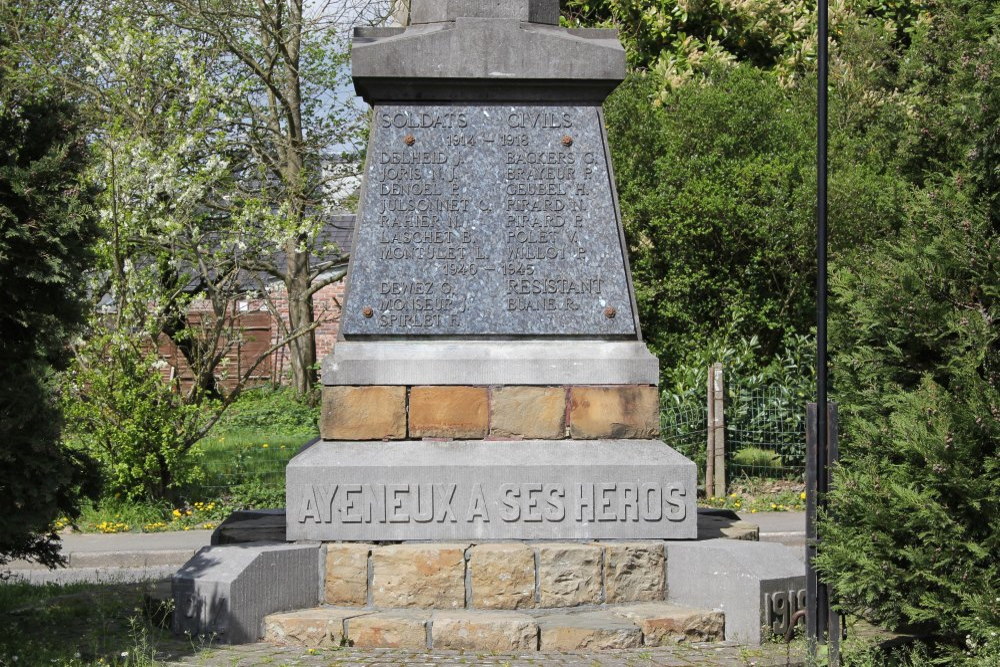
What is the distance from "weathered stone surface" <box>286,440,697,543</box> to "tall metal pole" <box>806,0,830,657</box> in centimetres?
116

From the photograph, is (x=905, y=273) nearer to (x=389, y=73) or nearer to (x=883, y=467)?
(x=883, y=467)

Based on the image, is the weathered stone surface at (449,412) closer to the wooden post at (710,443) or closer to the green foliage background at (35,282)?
the green foliage background at (35,282)

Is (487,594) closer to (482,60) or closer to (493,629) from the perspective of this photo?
(493,629)

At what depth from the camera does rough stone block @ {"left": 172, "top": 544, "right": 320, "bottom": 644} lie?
18.7 ft

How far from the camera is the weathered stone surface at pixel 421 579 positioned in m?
5.95

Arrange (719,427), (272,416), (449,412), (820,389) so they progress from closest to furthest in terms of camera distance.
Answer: (820,389) < (449,412) < (719,427) < (272,416)

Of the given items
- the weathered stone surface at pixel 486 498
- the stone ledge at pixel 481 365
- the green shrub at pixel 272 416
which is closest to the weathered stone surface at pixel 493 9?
the stone ledge at pixel 481 365

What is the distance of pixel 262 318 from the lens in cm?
2611

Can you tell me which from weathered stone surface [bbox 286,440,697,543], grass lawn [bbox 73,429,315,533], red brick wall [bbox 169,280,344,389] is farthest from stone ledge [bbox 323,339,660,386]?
red brick wall [bbox 169,280,344,389]

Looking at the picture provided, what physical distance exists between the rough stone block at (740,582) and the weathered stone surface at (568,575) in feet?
1.27

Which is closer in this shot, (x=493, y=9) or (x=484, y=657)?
(x=484, y=657)

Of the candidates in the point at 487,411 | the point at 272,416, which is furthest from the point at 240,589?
the point at 272,416

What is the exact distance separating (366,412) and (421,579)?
2.98ft

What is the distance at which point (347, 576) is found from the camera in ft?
19.7
